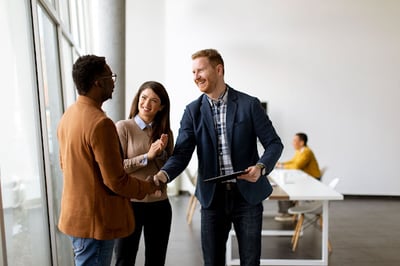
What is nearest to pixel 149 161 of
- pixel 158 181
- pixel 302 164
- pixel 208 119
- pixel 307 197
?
pixel 158 181

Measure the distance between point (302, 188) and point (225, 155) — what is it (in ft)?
7.69

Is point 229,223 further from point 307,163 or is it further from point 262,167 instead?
point 307,163

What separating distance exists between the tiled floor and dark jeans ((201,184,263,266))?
1901 mm

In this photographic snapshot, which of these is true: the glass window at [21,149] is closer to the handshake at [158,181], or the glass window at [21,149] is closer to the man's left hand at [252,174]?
the handshake at [158,181]

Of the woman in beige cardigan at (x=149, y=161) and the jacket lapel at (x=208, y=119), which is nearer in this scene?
the jacket lapel at (x=208, y=119)

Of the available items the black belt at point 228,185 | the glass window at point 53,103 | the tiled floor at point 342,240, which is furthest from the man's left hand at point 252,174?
the tiled floor at point 342,240

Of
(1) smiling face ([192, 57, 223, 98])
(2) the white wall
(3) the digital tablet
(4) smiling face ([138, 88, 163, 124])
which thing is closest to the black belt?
(3) the digital tablet

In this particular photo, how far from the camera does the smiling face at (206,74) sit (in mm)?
2135

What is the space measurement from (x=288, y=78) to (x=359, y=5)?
6.23 ft

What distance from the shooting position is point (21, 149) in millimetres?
2100

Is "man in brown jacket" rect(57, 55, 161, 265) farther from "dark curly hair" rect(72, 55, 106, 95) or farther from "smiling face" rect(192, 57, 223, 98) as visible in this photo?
"smiling face" rect(192, 57, 223, 98)

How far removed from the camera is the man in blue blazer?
217 centimetres

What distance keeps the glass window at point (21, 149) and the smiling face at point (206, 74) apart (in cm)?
98

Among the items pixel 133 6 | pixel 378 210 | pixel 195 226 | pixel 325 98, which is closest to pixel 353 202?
pixel 378 210
